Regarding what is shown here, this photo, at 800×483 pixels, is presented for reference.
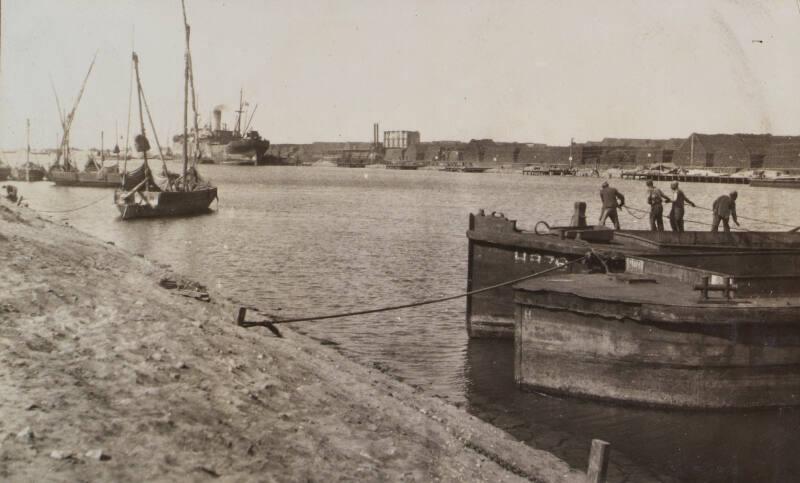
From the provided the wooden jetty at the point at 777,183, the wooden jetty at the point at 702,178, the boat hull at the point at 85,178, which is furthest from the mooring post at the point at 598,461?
the wooden jetty at the point at 702,178

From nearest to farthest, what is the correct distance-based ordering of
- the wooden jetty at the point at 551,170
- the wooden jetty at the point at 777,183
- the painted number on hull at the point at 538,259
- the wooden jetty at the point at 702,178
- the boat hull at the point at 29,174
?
1. the painted number on hull at the point at 538,259
2. the boat hull at the point at 29,174
3. the wooden jetty at the point at 777,183
4. the wooden jetty at the point at 702,178
5. the wooden jetty at the point at 551,170

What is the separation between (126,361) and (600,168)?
147875mm

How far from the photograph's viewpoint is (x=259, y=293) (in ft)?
64.8

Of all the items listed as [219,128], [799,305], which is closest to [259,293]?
[799,305]

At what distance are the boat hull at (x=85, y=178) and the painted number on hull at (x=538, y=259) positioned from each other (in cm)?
6438

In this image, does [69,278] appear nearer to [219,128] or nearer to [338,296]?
[338,296]

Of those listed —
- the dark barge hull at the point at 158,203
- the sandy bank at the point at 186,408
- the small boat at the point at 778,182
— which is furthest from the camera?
the small boat at the point at 778,182

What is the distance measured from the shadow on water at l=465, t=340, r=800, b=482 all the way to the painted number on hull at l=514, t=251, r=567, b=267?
11.6 ft

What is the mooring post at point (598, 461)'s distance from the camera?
5.84 metres

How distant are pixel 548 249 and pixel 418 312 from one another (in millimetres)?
4895

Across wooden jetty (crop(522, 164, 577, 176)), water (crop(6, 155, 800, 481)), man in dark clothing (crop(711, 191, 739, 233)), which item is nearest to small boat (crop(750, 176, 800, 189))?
water (crop(6, 155, 800, 481))

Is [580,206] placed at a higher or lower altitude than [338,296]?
higher

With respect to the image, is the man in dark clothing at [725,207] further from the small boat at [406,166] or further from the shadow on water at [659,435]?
the small boat at [406,166]

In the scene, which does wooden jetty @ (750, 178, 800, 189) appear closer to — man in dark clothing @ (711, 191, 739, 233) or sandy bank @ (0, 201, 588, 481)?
man in dark clothing @ (711, 191, 739, 233)
